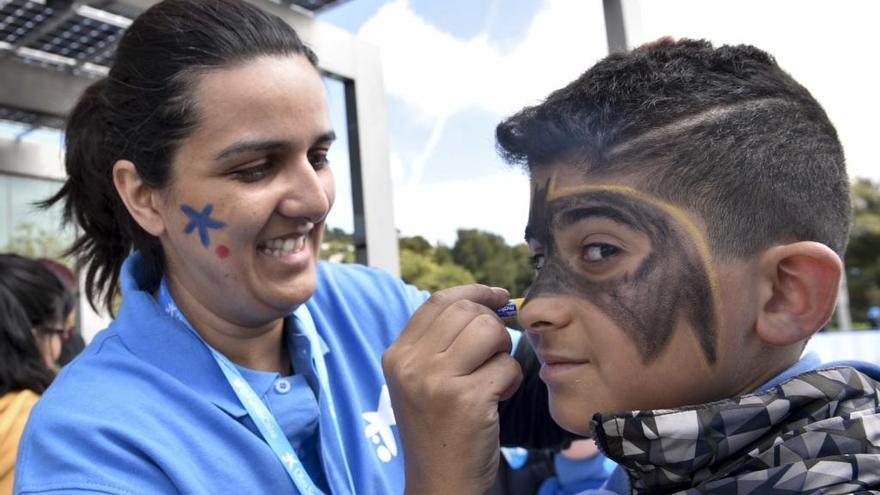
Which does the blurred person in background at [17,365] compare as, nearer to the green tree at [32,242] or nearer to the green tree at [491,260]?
the green tree at [491,260]

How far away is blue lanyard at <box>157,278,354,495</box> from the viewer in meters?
1.30

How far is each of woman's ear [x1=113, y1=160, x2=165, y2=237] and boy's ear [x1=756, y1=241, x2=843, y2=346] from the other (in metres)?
1.05

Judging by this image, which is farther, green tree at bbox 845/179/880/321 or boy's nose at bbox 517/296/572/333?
green tree at bbox 845/179/880/321

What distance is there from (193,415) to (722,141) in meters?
0.89

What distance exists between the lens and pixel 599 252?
1100 millimetres

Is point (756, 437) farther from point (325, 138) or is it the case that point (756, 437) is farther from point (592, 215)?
point (325, 138)

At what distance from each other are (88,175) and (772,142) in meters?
1.28

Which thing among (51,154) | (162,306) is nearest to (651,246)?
(162,306)

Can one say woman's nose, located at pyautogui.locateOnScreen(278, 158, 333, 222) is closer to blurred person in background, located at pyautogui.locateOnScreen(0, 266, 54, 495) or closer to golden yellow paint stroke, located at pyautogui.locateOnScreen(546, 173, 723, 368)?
golden yellow paint stroke, located at pyautogui.locateOnScreen(546, 173, 723, 368)

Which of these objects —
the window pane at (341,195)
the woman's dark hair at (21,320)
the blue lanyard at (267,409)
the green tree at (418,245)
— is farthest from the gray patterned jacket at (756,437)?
the window pane at (341,195)

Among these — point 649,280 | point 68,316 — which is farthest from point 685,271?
point 68,316

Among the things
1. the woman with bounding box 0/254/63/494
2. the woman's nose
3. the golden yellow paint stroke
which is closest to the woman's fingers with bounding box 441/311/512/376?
the golden yellow paint stroke

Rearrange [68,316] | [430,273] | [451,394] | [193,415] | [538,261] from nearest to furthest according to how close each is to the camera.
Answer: [451,394] → [538,261] → [193,415] → [430,273] → [68,316]

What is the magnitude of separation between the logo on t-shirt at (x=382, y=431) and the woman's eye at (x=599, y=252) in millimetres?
555
